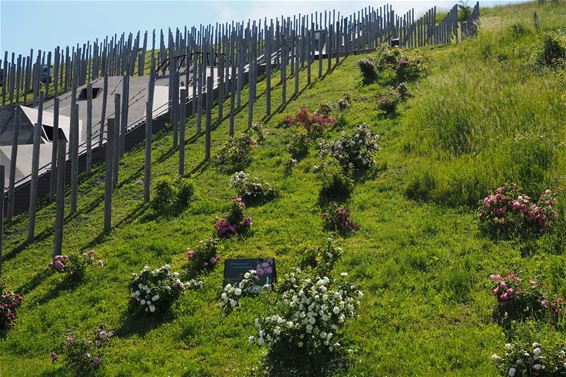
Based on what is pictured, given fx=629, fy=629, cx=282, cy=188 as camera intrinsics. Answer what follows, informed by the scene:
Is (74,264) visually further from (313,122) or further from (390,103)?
(390,103)

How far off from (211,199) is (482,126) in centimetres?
697

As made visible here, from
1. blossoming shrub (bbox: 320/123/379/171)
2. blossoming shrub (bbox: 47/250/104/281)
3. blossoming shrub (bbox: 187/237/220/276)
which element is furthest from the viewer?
blossoming shrub (bbox: 320/123/379/171)

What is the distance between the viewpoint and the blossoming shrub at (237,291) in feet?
32.3

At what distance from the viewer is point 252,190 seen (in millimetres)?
A: 15250

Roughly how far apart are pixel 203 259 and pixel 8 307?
3.60 m

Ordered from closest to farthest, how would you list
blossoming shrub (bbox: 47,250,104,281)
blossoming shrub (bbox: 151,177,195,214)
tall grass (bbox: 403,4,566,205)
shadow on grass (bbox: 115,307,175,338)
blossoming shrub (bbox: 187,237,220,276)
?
shadow on grass (bbox: 115,307,175,338) < blossoming shrub (bbox: 187,237,220,276) < blossoming shrub (bbox: 47,250,104,281) < tall grass (bbox: 403,4,566,205) < blossoming shrub (bbox: 151,177,195,214)

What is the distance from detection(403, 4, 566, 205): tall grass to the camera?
514 inches

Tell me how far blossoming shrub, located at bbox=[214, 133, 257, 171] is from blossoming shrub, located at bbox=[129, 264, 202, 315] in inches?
292

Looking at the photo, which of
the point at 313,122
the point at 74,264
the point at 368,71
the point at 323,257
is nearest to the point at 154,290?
the point at 74,264

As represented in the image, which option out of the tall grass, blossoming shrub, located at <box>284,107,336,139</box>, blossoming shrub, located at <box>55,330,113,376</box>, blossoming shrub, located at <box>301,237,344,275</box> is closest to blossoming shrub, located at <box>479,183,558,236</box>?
the tall grass

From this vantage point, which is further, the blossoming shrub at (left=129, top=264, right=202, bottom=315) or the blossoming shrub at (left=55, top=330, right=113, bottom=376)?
the blossoming shrub at (left=129, top=264, right=202, bottom=315)

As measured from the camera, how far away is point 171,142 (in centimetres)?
2222

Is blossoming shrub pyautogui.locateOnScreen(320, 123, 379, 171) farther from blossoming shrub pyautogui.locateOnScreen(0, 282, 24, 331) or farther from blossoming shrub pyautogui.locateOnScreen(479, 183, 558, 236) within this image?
blossoming shrub pyautogui.locateOnScreen(0, 282, 24, 331)

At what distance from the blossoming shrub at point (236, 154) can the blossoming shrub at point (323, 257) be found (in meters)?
6.94
